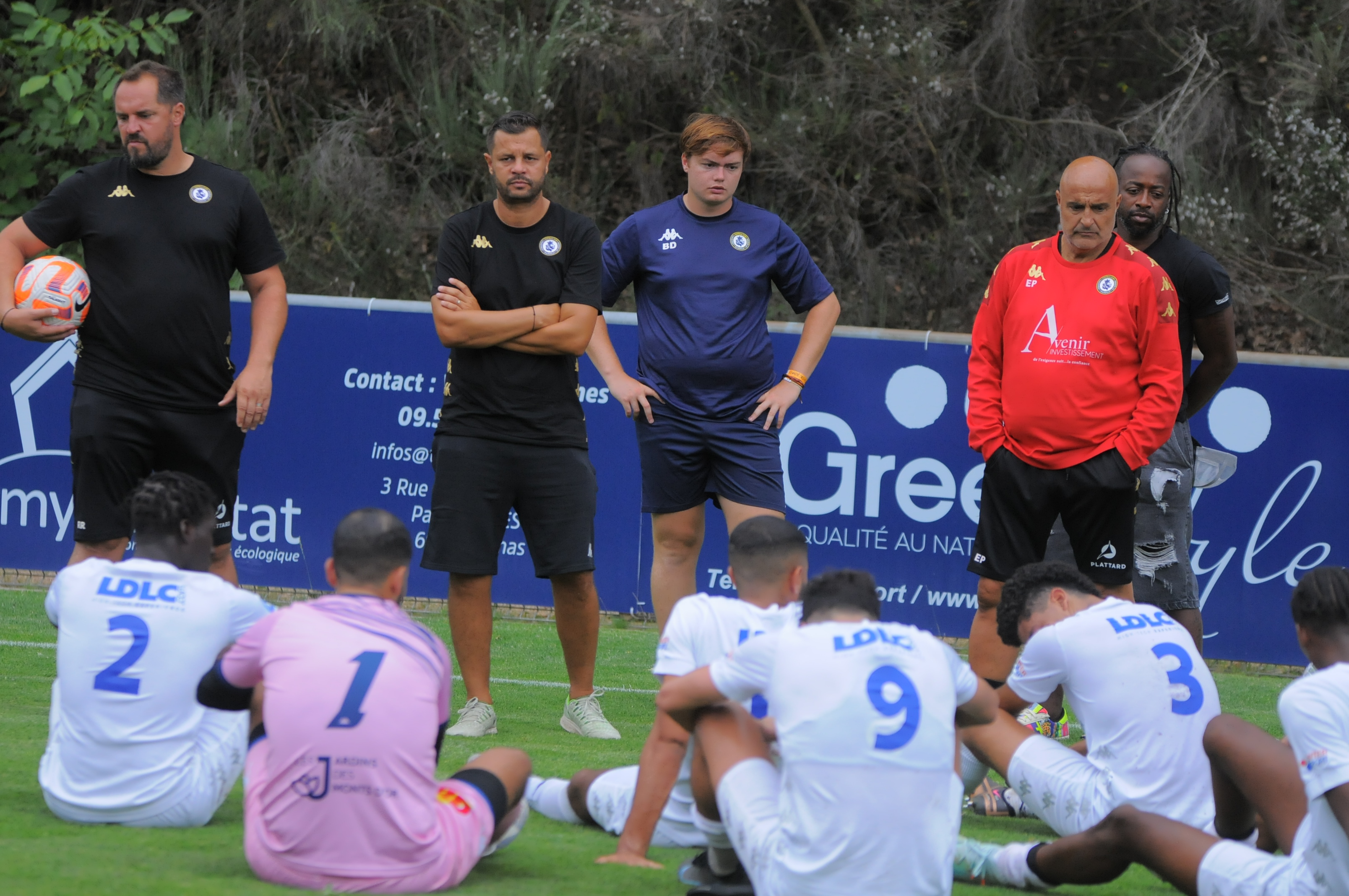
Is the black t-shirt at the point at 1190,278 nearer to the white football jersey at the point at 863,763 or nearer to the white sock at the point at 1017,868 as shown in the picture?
the white sock at the point at 1017,868

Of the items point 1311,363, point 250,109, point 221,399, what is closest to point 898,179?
point 1311,363

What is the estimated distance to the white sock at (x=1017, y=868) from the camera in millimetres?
3887

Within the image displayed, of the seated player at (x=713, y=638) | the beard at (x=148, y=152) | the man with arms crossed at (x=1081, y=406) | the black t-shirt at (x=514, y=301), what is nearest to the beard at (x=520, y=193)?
the black t-shirt at (x=514, y=301)

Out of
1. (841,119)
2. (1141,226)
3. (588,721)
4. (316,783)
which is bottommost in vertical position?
(588,721)

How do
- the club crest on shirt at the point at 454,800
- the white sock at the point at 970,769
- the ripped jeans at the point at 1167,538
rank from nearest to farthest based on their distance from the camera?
the club crest on shirt at the point at 454,800
the white sock at the point at 970,769
the ripped jeans at the point at 1167,538

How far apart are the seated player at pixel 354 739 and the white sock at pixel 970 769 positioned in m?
1.69

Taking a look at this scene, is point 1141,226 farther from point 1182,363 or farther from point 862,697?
point 862,697

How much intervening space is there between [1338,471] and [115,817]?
7.17 meters

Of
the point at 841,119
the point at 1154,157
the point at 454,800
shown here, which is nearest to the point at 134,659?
the point at 454,800

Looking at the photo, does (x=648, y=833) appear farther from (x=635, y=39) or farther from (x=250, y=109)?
(x=250, y=109)

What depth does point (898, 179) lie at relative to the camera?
42.5 feet

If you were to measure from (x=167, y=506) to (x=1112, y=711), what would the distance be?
2619 millimetres

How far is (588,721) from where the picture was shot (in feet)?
19.2

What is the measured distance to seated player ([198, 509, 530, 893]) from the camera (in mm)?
3348
